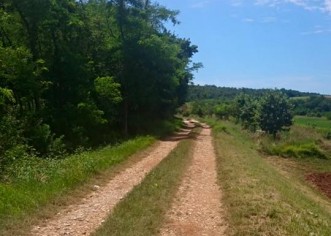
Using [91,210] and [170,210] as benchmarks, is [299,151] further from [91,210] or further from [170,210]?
[91,210]

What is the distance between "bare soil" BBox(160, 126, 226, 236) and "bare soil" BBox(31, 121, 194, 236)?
145cm

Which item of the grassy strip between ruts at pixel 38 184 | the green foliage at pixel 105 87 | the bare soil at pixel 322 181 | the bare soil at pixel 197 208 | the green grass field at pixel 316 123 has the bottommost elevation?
the green grass field at pixel 316 123

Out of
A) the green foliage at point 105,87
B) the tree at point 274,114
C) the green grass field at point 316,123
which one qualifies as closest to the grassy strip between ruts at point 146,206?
the green foliage at point 105,87

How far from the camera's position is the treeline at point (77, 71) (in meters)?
21.2

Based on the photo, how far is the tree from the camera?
4906 centimetres

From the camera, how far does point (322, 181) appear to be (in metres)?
25.2

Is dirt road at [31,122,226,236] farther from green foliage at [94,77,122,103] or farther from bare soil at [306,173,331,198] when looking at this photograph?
green foliage at [94,77,122,103]

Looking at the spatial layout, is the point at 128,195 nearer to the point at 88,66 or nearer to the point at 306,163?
the point at 88,66

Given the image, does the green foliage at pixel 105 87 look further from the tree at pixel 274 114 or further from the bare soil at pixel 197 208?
the tree at pixel 274 114

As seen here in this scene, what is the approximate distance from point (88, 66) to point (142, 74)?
6.19 metres

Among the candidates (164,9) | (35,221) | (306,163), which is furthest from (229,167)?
(164,9)

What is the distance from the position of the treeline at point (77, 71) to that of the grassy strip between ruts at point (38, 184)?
1531 millimetres

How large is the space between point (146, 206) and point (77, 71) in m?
17.5

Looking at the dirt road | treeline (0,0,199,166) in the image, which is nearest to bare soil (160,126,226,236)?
the dirt road
